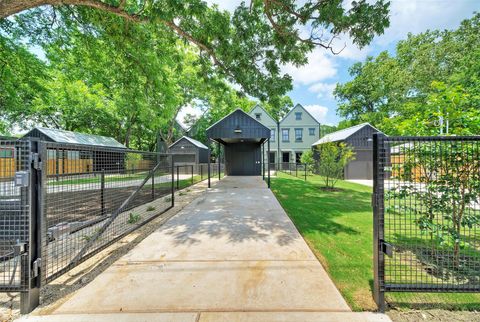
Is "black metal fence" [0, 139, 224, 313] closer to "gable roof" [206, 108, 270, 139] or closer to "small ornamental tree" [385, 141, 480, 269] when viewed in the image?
"small ornamental tree" [385, 141, 480, 269]

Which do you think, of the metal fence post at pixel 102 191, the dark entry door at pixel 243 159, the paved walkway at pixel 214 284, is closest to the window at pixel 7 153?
the metal fence post at pixel 102 191

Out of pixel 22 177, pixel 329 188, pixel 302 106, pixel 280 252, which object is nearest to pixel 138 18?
pixel 22 177

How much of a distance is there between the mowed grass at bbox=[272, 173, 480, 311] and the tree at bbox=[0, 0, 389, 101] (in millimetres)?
4619

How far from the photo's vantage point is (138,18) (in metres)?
5.61

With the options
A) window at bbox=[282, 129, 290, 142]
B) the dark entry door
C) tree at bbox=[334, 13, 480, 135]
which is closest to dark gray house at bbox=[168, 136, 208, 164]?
the dark entry door

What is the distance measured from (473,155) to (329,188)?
8.73m

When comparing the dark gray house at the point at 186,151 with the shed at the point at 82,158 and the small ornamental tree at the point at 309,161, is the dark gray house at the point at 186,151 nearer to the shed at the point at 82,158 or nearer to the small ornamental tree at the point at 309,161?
the small ornamental tree at the point at 309,161

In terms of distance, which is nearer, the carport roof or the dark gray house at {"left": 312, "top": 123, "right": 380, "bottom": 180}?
the carport roof

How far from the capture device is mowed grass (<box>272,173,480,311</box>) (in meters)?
2.31

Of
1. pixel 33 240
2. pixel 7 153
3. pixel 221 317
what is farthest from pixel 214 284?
pixel 7 153

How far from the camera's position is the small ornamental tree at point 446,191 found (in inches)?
101

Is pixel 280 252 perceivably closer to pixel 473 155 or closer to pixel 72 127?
pixel 473 155

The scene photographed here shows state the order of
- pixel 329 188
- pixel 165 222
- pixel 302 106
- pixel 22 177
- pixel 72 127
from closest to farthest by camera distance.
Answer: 1. pixel 22 177
2. pixel 165 222
3. pixel 329 188
4. pixel 72 127
5. pixel 302 106

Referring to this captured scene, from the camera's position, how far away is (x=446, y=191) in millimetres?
2678
